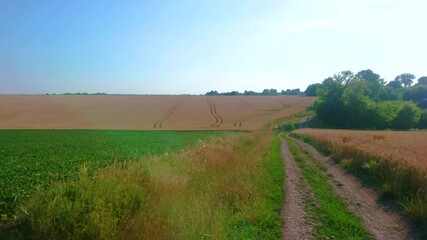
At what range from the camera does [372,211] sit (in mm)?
9625

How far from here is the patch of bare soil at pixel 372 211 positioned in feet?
25.5

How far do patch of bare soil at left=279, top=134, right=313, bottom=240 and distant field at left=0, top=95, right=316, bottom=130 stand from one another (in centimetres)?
4605

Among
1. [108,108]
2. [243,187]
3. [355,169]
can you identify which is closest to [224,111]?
[108,108]

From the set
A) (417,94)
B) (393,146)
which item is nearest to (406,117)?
(417,94)

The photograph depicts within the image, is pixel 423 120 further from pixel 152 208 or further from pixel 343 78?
pixel 152 208

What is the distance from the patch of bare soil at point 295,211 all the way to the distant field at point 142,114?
46.0m

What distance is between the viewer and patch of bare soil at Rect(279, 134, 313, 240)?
7645 millimetres

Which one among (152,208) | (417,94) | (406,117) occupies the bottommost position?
A: (152,208)

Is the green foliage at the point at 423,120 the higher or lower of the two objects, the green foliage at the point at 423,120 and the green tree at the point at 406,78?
the lower

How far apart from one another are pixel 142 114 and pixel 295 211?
71176mm

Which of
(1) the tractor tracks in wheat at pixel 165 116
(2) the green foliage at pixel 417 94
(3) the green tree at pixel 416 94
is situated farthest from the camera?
(3) the green tree at pixel 416 94

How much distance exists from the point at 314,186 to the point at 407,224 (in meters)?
4.68

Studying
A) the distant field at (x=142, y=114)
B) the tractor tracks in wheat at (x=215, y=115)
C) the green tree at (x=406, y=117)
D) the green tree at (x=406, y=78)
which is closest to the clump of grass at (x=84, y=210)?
the distant field at (x=142, y=114)

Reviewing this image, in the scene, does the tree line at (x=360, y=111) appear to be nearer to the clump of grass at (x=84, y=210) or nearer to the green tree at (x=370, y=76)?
the green tree at (x=370, y=76)
